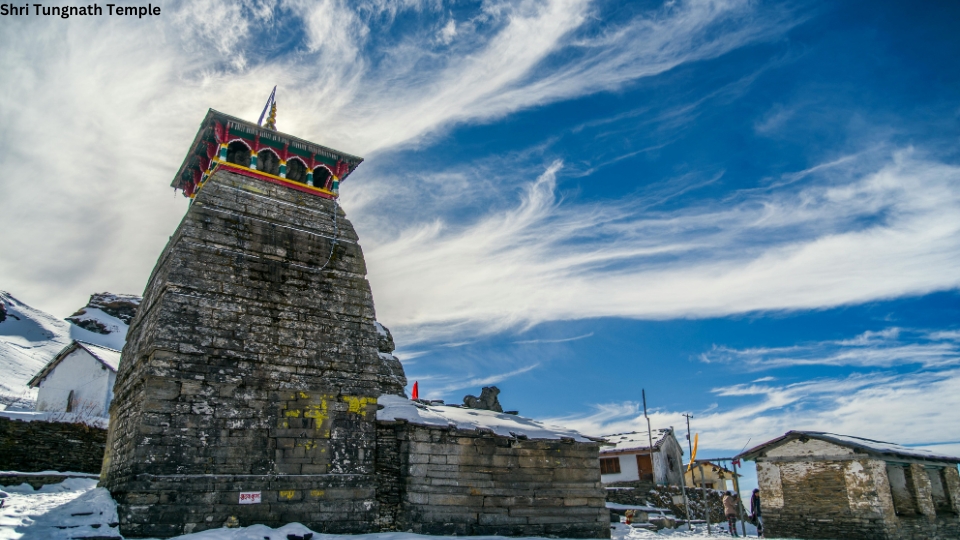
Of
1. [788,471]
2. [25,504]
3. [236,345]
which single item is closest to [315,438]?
[236,345]

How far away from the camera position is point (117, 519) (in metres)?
8.84

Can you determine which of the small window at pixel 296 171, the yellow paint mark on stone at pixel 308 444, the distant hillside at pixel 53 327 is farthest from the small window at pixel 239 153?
the distant hillside at pixel 53 327

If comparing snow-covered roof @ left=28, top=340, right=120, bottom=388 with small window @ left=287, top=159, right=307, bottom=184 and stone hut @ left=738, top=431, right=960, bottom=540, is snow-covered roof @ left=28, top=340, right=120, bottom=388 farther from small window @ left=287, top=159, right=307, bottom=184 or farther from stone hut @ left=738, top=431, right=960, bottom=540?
stone hut @ left=738, top=431, right=960, bottom=540

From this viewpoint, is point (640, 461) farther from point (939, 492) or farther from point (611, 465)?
point (939, 492)

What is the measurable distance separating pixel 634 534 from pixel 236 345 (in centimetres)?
1453

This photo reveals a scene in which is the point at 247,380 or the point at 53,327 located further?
the point at 53,327

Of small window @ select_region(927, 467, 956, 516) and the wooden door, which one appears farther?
the wooden door

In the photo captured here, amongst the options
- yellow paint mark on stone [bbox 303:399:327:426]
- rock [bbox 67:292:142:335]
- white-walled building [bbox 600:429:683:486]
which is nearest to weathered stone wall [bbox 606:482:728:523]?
white-walled building [bbox 600:429:683:486]

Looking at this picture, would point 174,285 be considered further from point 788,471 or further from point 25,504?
point 788,471

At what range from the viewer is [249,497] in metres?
9.57

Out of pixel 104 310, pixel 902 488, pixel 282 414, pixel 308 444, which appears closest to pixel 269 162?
pixel 282 414

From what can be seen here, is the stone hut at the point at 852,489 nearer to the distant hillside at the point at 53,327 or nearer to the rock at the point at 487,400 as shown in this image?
the rock at the point at 487,400

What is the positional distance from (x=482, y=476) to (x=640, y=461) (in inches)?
1020

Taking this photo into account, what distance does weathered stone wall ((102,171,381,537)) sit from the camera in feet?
30.5
